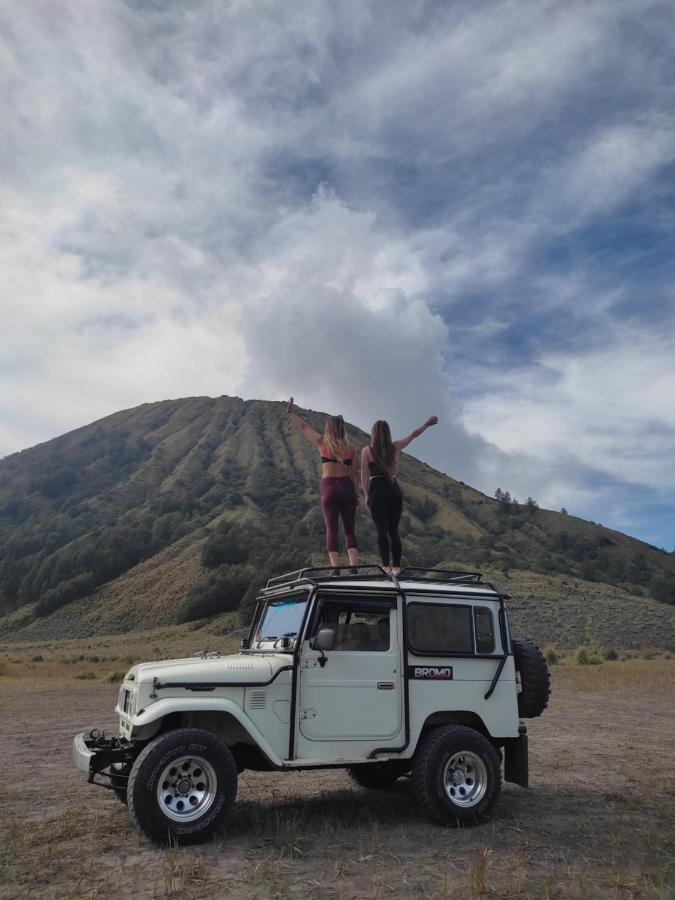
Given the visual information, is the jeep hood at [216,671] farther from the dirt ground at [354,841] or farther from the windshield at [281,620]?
the dirt ground at [354,841]

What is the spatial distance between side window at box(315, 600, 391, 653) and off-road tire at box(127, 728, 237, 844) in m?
1.56

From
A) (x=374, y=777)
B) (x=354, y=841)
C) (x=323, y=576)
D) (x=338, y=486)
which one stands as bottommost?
(x=354, y=841)

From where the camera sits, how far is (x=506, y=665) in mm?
7848

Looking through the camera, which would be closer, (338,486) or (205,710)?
(205,710)

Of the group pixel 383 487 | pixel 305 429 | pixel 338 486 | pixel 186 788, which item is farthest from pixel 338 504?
pixel 186 788

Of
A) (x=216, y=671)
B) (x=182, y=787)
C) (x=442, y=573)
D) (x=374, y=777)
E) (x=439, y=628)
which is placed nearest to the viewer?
(x=182, y=787)

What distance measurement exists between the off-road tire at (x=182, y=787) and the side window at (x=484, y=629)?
116 inches

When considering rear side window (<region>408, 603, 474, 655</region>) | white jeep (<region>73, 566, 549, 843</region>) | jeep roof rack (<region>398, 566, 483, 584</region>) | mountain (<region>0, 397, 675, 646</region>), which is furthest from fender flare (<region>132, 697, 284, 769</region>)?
mountain (<region>0, 397, 675, 646</region>)

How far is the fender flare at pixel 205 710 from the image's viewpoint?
20.7ft

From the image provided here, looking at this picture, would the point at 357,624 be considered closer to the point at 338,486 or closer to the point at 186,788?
the point at 338,486

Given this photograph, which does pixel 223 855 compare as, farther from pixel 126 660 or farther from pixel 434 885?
pixel 126 660

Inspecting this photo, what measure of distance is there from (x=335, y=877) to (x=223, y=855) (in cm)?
107

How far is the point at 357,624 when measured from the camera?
7.39m

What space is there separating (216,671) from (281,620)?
1202mm
